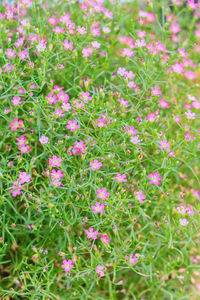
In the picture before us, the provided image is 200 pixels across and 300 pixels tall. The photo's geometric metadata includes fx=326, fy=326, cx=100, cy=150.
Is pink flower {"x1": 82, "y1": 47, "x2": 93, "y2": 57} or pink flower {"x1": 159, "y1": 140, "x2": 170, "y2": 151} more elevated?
pink flower {"x1": 82, "y1": 47, "x2": 93, "y2": 57}

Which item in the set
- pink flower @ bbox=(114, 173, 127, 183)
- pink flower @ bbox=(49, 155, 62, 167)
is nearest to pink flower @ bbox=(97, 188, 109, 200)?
pink flower @ bbox=(114, 173, 127, 183)

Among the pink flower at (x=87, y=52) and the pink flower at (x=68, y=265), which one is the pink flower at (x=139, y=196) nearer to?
the pink flower at (x=68, y=265)

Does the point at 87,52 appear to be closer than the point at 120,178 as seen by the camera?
No

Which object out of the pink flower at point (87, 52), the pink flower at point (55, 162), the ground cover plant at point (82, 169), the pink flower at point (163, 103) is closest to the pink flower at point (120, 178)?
the ground cover plant at point (82, 169)

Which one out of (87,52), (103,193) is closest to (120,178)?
(103,193)

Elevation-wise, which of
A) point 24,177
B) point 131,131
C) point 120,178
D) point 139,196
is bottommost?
point 139,196

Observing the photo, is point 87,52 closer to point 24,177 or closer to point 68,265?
point 24,177

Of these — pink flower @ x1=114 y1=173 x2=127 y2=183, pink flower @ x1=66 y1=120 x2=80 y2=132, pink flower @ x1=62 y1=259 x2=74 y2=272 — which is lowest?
pink flower @ x1=62 y1=259 x2=74 y2=272

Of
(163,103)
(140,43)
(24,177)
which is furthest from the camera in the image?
(163,103)

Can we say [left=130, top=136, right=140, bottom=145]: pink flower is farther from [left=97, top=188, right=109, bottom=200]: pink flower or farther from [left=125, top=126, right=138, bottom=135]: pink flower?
[left=97, top=188, right=109, bottom=200]: pink flower

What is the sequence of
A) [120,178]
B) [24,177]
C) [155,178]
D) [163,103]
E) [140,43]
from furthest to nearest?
1. [163,103]
2. [140,43]
3. [155,178]
4. [120,178]
5. [24,177]
